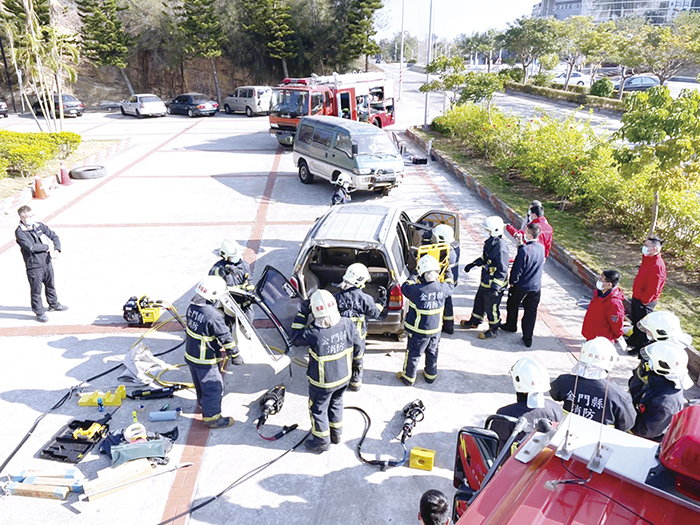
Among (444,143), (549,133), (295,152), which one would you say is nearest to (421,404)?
(549,133)

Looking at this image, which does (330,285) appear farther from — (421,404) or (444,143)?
(444,143)

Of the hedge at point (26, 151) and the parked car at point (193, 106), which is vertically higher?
the parked car at point (193, 106)

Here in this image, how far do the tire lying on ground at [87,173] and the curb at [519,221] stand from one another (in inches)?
436

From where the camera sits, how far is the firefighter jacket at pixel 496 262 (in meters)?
6.75

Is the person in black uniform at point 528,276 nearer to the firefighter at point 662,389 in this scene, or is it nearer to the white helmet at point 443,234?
the white helmet at point 443,234

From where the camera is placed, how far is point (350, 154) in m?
13.3

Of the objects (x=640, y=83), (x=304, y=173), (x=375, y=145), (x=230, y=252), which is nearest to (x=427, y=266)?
(x=230, y=252)

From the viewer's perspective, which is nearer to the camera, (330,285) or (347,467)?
(347,467)

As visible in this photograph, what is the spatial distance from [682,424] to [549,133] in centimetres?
1136

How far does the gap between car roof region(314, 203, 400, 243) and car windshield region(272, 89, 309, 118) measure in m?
12.2

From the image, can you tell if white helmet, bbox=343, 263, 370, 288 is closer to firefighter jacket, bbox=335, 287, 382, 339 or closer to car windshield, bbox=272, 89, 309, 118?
firefighter jacket, bbox=335, 287, 382, 339

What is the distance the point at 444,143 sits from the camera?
20203 millimetres

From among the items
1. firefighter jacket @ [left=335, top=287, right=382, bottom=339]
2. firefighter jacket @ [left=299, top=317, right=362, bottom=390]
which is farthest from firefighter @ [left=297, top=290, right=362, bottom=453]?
firefighter jacket @ [left=335, top=287, right=382, bottom=339]

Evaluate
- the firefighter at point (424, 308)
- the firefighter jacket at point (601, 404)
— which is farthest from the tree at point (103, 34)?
the firefighter jacket at point (601, 404)
